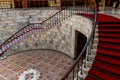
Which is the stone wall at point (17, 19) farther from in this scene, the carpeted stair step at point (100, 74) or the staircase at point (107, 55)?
the carpeted stair step at point (100, 74)

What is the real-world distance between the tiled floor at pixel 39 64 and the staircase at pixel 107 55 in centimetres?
282

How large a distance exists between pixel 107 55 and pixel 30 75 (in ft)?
13.3

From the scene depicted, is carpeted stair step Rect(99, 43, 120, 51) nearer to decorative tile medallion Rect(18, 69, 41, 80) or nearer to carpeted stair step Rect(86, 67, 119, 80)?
carpeted stair step Rect(86, 67, 119, 80)

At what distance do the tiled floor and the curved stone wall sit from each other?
376 mm

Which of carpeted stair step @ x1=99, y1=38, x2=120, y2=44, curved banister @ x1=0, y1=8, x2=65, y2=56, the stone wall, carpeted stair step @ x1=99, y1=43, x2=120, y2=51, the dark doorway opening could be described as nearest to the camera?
carpeted stair step @ x1=99, y1=43, x2=120, y2=51

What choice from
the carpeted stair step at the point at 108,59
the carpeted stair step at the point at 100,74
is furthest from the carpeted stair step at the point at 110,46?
the carpeted stair step at the point at 100,74

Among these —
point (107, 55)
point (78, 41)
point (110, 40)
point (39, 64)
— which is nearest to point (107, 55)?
point (107, 55)

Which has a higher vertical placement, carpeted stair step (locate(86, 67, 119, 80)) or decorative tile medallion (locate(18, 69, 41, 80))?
carpeted stair step (locate(86, 67, 119, 80))

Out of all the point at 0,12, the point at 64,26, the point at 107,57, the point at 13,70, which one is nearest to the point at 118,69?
the point at 107,57

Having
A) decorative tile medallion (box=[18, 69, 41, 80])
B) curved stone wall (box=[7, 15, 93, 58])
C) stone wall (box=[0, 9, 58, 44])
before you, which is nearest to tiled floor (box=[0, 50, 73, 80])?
decorative tile medallion (box=[18, 69, 41, 80])

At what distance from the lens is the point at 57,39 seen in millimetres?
8719

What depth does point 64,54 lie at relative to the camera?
28.7 feet

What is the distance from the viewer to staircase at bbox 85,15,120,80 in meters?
3.68

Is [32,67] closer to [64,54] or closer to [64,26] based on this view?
[64,54]
